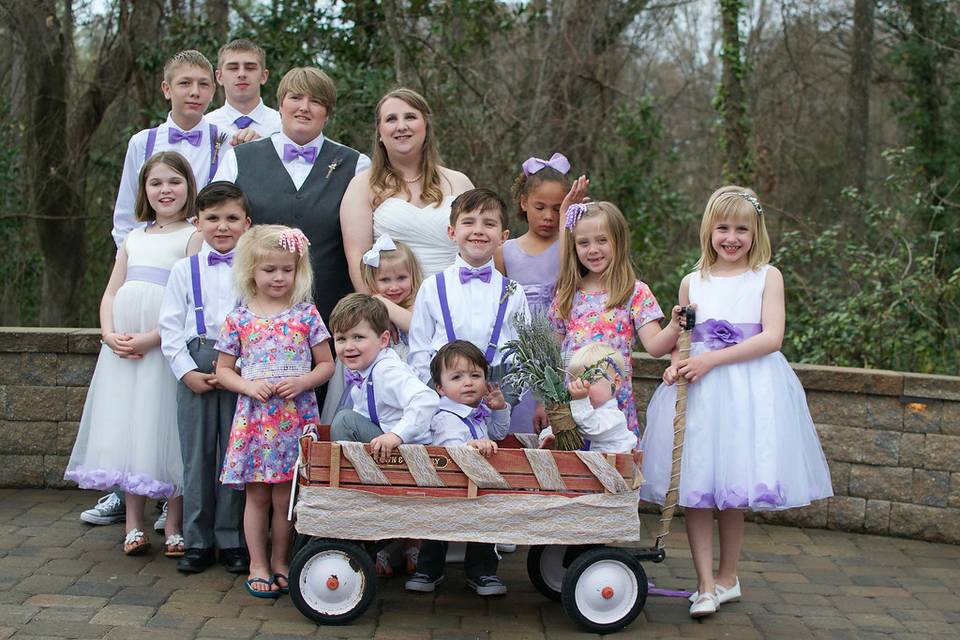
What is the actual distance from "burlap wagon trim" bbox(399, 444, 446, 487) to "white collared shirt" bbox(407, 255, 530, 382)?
46 centimetres

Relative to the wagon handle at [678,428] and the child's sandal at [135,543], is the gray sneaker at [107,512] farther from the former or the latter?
the wagon handle at [678,428]

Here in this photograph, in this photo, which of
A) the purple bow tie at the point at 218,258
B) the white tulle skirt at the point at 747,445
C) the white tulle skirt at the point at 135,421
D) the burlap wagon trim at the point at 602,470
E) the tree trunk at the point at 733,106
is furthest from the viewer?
the tree trunk at the point at 733,106

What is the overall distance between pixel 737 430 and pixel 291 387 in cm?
177

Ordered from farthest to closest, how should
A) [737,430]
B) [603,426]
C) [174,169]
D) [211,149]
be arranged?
[211,149]
[174,169]
[737,430]
[603,426]

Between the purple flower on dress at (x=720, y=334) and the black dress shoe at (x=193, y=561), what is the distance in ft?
7.59

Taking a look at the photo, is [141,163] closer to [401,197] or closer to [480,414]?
[401,197]

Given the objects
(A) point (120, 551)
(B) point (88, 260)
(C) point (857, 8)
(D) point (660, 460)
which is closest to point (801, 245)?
(D) point (660, 460)

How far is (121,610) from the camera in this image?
14.2 feet

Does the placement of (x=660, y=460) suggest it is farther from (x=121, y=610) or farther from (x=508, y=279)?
(x=121, y=610)

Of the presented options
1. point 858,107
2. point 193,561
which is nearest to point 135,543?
point 193,561

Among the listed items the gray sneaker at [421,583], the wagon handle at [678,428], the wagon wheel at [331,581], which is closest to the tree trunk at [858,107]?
the wagon handle at [678,428]

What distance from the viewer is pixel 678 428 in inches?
173

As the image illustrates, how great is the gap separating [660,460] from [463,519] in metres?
0.90

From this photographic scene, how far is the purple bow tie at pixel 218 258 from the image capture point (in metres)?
4.79
